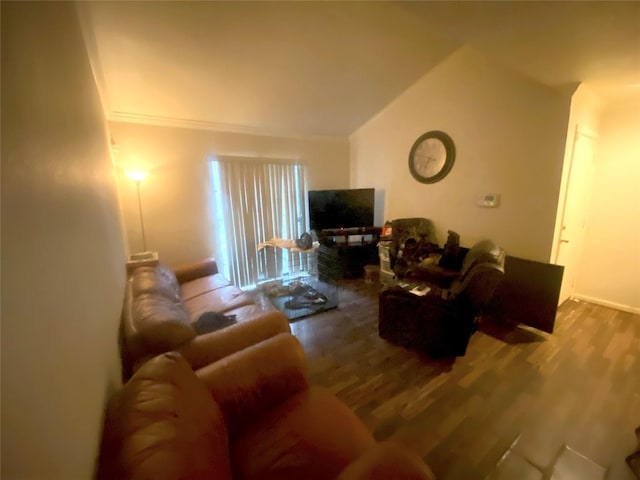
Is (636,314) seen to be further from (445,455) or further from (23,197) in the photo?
(23,197)

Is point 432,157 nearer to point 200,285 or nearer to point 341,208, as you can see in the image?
point 341,208

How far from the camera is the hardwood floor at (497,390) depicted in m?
1.53

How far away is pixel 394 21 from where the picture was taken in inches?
95.7

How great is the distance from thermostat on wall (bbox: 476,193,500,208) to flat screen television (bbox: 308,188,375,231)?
5.04 ft

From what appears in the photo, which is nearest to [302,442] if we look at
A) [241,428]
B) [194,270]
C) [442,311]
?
[241,428]

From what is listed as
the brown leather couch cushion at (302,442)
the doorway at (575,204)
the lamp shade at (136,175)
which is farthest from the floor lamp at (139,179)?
the doorway at (575,204)

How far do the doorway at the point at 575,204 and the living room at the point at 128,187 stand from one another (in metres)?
0.15

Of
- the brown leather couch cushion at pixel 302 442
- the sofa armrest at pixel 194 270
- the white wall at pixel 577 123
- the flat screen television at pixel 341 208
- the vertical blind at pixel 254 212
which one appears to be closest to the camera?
the brown leather couch cushion at pixel 302 442

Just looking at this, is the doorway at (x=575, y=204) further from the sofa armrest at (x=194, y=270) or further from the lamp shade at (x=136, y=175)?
the lamp shade at (x=136, y=175)

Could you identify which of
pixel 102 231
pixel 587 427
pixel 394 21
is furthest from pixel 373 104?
pixel 587 427

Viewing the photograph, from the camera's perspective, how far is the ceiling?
64.2 inches

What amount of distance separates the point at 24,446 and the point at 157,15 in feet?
8.37

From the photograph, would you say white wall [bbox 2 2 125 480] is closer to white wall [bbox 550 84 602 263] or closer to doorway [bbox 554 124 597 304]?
white wall [bbox 550 84 602 263]

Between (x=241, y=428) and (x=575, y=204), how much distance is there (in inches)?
147
